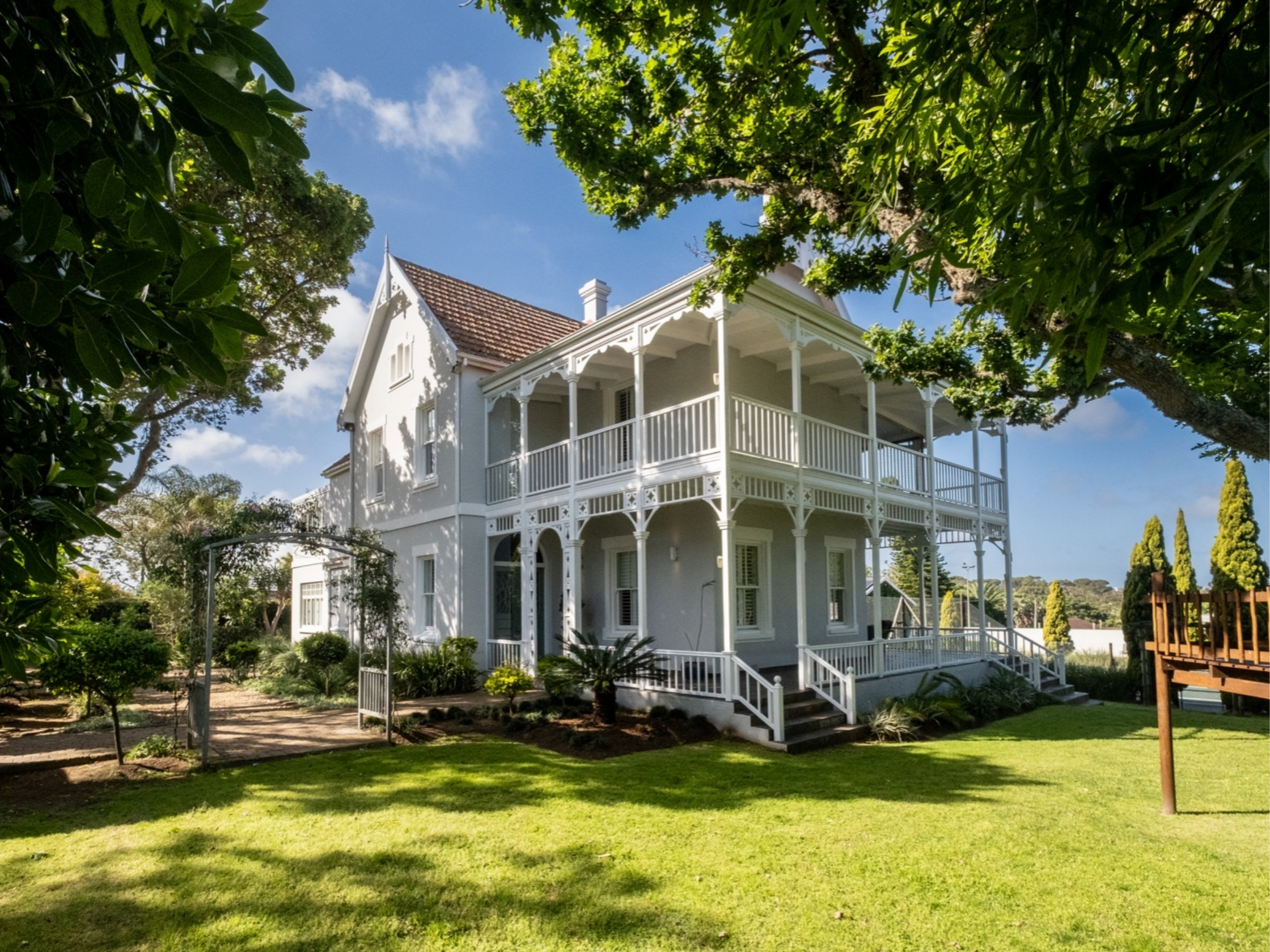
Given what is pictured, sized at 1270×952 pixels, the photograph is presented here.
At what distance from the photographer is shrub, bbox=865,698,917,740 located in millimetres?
11328

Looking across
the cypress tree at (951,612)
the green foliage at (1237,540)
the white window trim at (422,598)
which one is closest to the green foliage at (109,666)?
the white window trim at (422,598)

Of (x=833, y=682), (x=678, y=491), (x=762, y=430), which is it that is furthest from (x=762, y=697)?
(x=762, y=430)

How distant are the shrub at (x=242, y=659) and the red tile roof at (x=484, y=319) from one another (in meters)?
9.61

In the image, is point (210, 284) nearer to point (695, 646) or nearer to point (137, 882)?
point (137, 882)

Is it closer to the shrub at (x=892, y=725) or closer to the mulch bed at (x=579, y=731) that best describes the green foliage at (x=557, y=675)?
the mulch bed at (x=579, y=731)

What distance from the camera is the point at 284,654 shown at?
60.2 feet

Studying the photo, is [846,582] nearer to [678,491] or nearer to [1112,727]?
[1112,727]

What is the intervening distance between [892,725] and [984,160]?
9.91 meters

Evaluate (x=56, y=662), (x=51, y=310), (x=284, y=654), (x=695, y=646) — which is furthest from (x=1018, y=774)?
(x=284, y=654)

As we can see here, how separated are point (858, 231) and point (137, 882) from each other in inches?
251

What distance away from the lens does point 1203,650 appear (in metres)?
6.92

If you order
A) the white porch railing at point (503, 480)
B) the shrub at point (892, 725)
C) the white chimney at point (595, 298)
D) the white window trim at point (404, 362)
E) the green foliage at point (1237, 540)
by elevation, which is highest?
the white chimney at point (595, 298)

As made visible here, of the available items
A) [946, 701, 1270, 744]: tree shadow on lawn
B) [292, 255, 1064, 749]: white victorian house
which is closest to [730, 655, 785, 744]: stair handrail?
[292, 255, 1064, 749]: white victorian house

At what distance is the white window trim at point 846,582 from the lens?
16.8 metres
